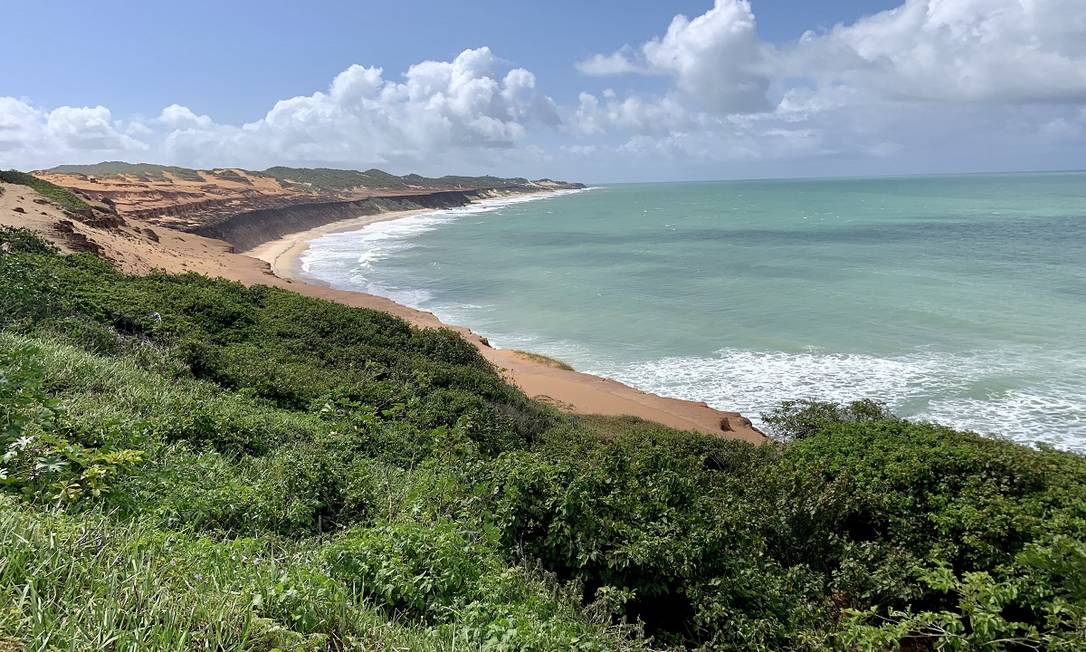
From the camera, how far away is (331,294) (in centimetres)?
3130

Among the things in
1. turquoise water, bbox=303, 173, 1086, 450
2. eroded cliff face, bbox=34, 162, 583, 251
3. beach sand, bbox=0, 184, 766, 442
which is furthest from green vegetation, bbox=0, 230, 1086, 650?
eroded cliff face, bbox=34, 162, 583, 251

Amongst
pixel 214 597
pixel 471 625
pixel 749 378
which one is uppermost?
pixel 214 597

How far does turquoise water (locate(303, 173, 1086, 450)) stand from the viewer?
63.4 ft

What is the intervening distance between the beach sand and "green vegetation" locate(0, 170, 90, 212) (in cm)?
151

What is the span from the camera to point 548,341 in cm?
2636

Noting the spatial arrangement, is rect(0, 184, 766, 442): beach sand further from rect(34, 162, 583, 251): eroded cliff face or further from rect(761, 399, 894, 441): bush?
rect(34, 162, 583, 251): eroded cliff face

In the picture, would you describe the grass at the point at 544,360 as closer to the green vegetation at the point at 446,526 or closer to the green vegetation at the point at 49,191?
the green vegetation at the point at 446,526

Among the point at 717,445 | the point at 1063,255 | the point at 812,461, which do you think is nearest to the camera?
the point at 812,461

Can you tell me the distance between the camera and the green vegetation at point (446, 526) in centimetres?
321

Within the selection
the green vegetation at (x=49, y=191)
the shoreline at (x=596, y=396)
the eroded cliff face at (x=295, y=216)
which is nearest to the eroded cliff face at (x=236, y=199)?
the eroded cliff face at (x=295, y=216)

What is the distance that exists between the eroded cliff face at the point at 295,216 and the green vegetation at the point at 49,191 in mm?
13016

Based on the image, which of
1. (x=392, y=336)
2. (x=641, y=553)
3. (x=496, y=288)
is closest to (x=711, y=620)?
(x=641, y=553)

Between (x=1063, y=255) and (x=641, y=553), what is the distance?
166 feet

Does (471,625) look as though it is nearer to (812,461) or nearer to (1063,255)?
(812,461)
